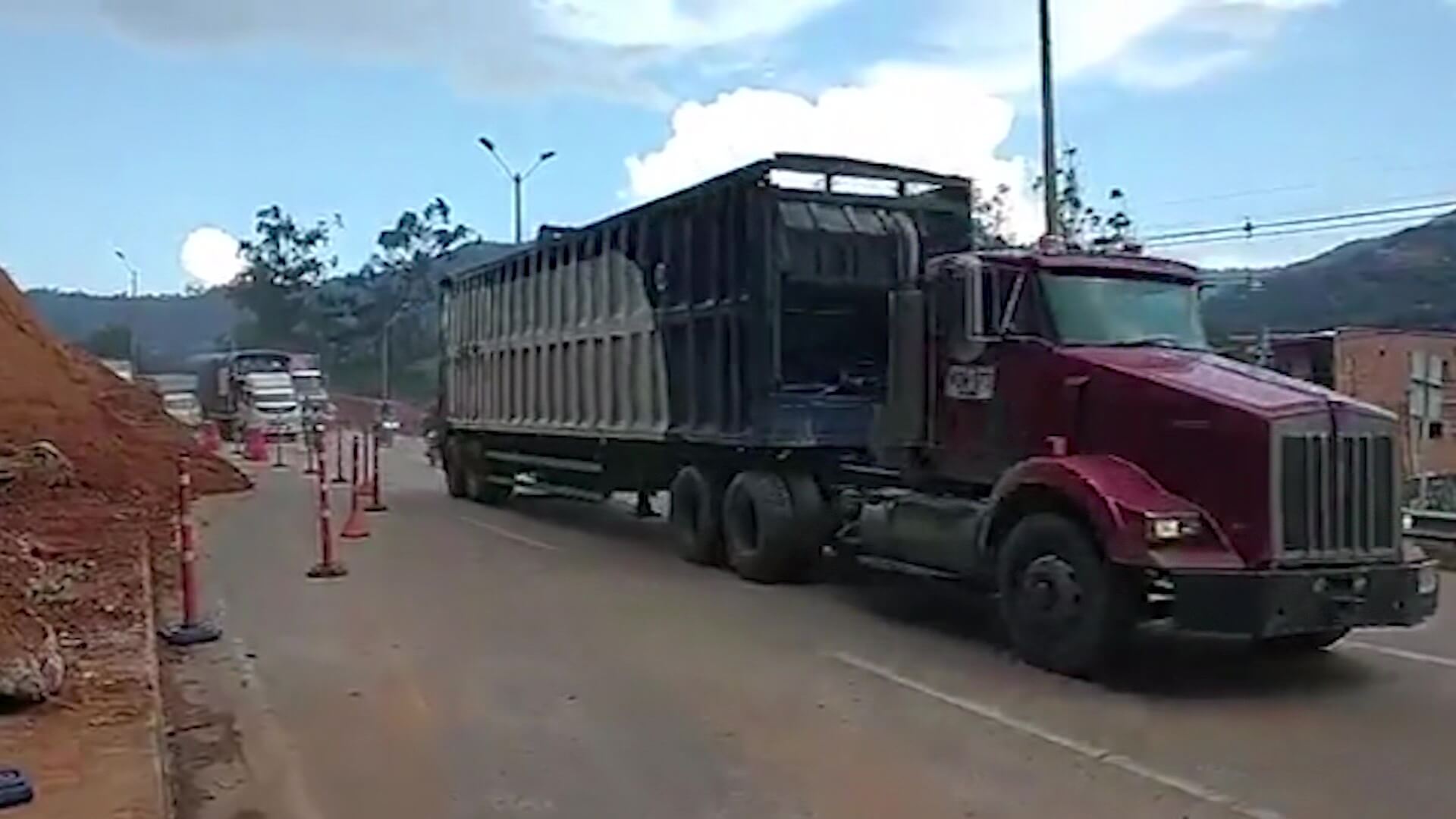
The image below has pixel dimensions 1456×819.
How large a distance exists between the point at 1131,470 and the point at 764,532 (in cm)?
502

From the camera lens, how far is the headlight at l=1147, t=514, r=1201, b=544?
30.7 feet

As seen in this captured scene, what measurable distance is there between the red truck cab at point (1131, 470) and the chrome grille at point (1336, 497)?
12 millimetres

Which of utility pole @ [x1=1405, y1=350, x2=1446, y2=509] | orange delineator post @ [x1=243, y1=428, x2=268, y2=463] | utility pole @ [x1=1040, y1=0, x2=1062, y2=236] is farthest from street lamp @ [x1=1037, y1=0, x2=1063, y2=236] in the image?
orange delineator post @ [x1=243, y1=428, x2=268, y2=463]

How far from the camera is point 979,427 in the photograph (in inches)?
449

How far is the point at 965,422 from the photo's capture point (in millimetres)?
11594

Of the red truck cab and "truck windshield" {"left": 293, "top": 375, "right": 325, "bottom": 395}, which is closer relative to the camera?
the red truck cab

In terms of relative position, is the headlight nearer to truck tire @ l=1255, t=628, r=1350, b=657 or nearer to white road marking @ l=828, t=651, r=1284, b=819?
white road marking @ l=828, t=651, r=1284, b=819

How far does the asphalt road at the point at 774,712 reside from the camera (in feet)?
23.7

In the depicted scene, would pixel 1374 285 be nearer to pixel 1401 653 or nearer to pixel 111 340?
pixel 1401 653

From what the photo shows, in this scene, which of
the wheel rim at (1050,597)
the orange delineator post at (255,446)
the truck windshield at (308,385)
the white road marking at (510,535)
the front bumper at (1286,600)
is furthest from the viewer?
the truck windshield at (308,385)

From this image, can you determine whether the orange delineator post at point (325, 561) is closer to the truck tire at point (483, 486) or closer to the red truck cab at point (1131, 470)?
the red truck cab at point (1131, 470)

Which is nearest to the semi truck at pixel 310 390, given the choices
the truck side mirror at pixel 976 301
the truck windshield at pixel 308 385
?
the truck windshield at pixel 308 385

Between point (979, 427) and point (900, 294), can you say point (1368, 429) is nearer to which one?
point (979, 427)

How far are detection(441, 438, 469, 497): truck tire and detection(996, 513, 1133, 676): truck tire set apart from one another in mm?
16108
